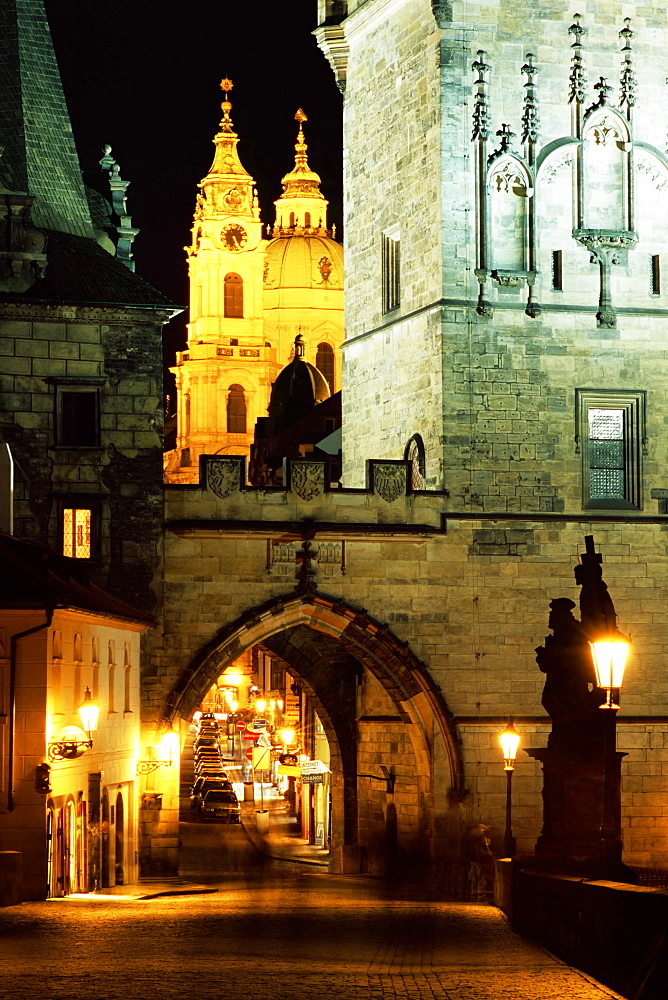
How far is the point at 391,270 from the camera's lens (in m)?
40.0

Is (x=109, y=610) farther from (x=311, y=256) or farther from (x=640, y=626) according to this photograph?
(x=311, y=256)

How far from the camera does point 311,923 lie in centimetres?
2206

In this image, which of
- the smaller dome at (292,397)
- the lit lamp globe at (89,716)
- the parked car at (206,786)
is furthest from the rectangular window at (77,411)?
the smaller dome at (292,397)

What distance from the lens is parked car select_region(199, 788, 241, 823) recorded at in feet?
191

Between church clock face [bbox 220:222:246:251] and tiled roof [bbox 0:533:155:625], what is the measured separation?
3282 inches

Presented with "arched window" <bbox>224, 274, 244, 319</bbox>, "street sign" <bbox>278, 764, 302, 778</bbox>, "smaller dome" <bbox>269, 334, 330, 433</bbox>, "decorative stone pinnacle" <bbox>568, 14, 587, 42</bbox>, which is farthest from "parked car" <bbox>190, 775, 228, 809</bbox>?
"arched window" <bbox>224, 274, 244, 319</bbox>

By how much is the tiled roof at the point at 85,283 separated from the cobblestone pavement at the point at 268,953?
11820 millimetres

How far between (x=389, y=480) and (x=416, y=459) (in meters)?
2.05

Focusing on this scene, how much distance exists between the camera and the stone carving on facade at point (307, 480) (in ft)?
118

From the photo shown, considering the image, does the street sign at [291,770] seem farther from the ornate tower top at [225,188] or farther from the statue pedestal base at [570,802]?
the ornate tower top at [225,188]

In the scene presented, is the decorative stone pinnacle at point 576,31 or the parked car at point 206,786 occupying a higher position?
the decorative stone pinnacle at point 576,31

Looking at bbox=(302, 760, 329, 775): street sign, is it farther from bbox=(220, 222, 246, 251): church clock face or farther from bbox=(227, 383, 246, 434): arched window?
bbox=(220, 222, 246, 251): church clock face

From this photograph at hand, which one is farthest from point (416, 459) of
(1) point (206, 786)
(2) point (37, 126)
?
(1) point (206, 786)

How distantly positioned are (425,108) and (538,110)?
2038mm
